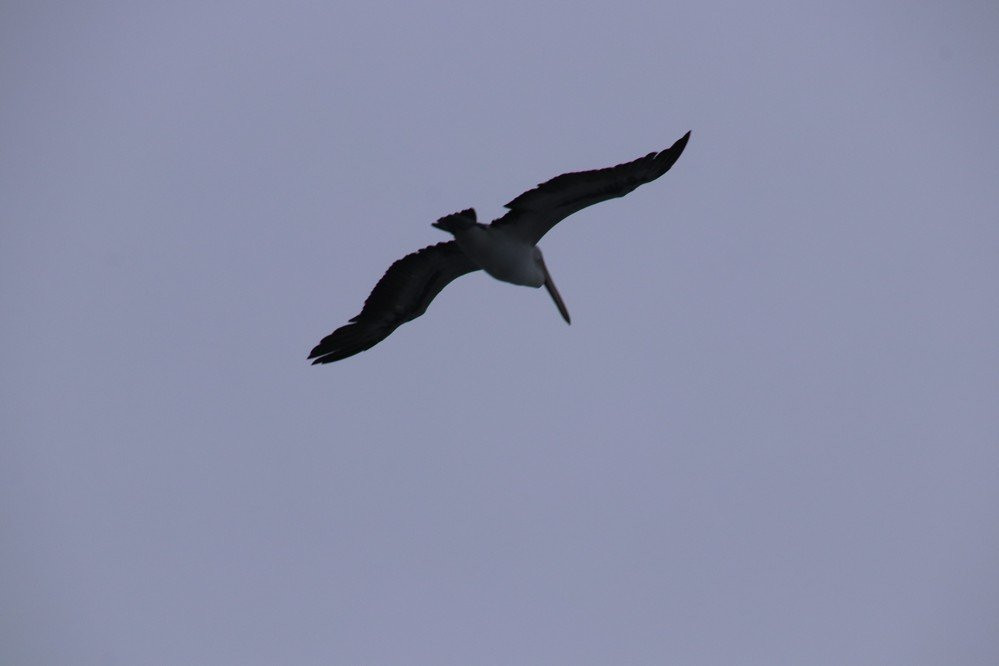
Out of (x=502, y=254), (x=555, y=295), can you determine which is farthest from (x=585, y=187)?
(x=555, y=295)

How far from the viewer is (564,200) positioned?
14141mm

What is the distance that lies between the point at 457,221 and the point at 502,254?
106cm

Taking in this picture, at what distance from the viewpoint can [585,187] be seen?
14.0 m

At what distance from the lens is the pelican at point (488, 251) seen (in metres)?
13.8

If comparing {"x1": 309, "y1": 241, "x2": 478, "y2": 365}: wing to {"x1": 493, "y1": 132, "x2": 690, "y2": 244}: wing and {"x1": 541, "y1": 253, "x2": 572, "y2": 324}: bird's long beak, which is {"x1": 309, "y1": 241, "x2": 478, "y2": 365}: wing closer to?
{"x1": 493, "y1": 132, "x2": 690, "y2": 244}: wing

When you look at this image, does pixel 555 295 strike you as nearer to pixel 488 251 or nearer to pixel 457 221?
pixel 488 251

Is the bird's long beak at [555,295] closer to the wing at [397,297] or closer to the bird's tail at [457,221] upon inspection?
the wing at [397,297]

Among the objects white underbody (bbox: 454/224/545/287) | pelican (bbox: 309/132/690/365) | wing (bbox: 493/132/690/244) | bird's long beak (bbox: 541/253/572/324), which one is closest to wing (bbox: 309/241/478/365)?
pelican (bbox: 309/132/690/365)

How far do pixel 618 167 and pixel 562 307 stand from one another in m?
3.11

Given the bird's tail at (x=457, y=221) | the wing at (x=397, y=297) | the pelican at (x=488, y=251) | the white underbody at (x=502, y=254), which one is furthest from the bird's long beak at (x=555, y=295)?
the bird's tail at (x=457, y=221)

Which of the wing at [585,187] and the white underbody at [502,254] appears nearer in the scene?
the wing at [585,187]

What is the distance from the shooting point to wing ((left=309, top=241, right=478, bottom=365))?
583 inches

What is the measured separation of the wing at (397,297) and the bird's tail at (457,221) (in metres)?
0.83

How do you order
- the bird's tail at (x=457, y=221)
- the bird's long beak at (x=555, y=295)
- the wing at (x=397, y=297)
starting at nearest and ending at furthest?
the bird's tail at (x=457, y=221) → the wing at (x=397, y=297) → the bird's long beak at (x=555, y=295)
